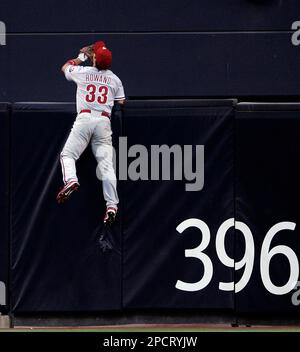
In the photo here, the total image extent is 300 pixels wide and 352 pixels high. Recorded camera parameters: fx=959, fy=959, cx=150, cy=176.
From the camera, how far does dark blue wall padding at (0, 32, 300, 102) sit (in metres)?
13.5

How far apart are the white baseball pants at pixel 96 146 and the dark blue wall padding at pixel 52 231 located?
0.63ft

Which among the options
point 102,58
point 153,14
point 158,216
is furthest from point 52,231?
point 153,14

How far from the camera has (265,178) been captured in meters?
9.77

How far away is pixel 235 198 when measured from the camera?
9.79m

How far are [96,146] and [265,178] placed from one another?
1.75 m

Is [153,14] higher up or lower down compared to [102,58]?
higher up

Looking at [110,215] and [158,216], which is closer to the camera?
[110,215]

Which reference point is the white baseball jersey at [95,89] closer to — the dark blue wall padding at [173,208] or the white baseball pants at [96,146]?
the white baseball pants at [96,146]

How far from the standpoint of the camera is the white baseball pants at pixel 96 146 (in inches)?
379

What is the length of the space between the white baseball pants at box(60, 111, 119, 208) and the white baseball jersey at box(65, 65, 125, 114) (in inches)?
3.8

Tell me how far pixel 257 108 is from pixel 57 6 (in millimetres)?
4818

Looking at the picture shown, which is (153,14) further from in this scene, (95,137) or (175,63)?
(95,137)
